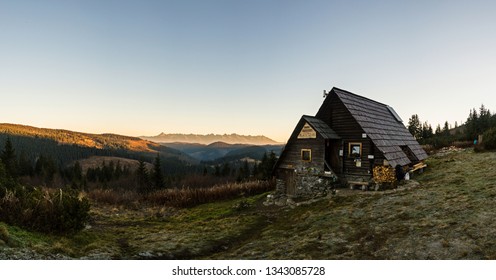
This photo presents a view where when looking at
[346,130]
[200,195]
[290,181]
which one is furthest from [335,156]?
[200,195]

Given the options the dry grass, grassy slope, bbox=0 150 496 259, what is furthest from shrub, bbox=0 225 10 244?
the dry grass

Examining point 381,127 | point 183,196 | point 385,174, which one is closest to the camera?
point 385,174

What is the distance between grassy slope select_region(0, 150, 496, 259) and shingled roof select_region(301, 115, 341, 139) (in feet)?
16.1

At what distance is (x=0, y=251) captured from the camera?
6.50m

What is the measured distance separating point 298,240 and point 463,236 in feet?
15.6

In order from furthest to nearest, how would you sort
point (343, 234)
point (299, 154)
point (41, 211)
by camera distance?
point (299, 154) < point (343, 234) < point (41, 211)

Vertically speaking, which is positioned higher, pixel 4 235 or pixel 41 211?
pixel 41 211

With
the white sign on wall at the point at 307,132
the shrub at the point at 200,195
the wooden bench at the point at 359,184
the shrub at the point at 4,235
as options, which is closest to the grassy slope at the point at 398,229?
the wooden bench at the point at 359,184

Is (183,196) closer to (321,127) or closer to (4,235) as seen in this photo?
(321,127)

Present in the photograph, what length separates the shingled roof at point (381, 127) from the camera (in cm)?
1875

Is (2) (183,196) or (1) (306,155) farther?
(2) (183,196)

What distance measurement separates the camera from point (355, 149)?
1920 centimetres

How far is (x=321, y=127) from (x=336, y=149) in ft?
6.79

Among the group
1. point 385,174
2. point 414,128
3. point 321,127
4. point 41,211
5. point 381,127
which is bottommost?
point 41,211
